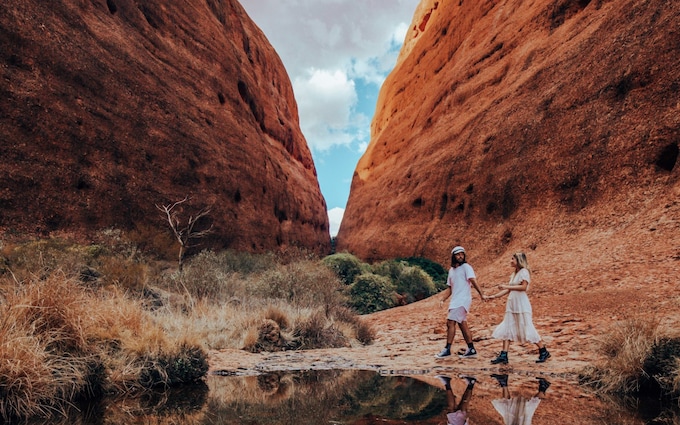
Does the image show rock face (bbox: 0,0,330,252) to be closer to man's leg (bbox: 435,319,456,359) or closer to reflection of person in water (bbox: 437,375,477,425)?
man's leg (bbox: 435,319,456,359)

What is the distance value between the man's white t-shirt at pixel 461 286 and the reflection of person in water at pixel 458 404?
1696 mm

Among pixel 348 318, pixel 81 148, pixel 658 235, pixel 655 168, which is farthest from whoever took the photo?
pixel 81 148

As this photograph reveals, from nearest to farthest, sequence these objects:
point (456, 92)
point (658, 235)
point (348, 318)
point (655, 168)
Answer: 1. point (348, 318)
2. point (658, 235)
3. point (655, 168)
4. point (456, 92)

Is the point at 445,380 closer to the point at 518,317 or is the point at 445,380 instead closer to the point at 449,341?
the point at 449,341

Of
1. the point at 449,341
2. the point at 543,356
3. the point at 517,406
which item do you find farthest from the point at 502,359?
the point at 517,406

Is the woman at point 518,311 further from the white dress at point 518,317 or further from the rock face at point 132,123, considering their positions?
the rock face at point 132,123

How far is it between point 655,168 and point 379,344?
29.4 feet

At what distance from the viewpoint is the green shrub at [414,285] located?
1594cm

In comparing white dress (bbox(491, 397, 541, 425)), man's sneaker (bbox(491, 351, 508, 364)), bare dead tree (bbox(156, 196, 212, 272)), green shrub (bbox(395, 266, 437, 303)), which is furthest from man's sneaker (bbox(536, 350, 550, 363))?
bare dead tree (bbox(156, 196, 212, 272))

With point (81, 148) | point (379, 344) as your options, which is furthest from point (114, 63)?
point (379, 344)

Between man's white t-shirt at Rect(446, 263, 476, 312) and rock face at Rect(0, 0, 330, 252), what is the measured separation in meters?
11.3

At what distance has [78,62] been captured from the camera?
48.2 feet

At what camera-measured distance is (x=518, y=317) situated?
17.9ft

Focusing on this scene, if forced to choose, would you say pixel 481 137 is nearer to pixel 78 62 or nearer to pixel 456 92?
pixel 456 92
